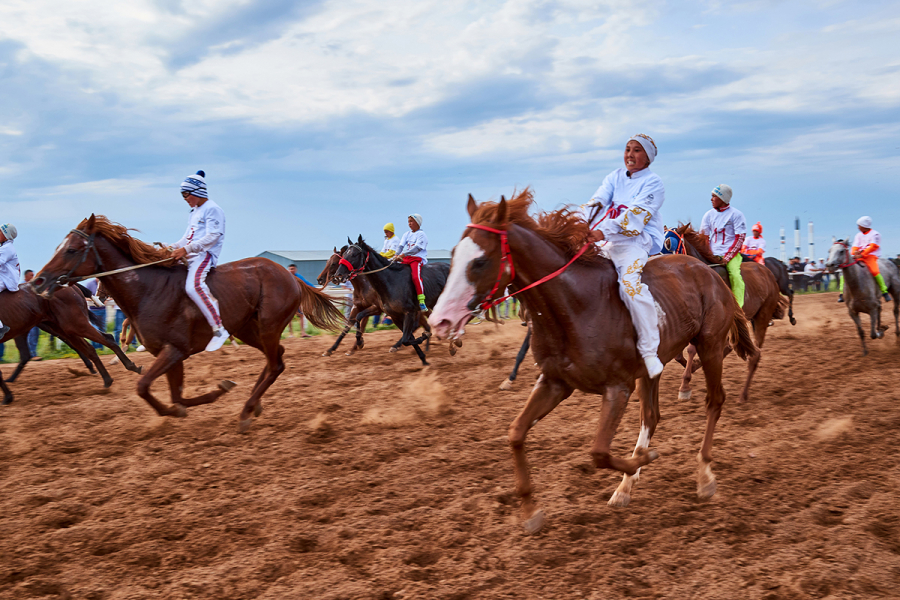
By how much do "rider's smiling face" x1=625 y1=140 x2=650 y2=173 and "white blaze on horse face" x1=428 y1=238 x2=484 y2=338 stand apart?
1.70 m

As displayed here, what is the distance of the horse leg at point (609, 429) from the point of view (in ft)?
12.7

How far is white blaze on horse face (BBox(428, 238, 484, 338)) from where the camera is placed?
3.47 m

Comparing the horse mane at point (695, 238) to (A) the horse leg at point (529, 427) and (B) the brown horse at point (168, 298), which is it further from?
(B) the brown horse at point (168, 298)

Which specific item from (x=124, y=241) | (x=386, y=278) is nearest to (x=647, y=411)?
(x=124, y=241)

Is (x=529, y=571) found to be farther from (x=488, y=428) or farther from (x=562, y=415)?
(x=562, y=415)

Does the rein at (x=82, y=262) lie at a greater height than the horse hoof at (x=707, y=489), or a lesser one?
greater

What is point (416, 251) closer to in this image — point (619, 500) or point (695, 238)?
point (695, 238)

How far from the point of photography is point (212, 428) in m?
6.88

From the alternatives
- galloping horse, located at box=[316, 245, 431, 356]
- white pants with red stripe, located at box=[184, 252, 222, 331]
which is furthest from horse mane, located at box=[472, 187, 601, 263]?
galloping horse, located at box=[316, 245, 431, 356]

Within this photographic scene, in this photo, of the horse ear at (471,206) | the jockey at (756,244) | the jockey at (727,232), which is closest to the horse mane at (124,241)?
the horse ear at (471,206)

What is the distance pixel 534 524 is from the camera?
13.2 feet

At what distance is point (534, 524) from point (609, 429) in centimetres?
77

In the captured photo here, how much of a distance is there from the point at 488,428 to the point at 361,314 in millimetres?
6213

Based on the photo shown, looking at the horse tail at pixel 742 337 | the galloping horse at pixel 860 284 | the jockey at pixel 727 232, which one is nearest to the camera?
the horse tail at pixel 742 337
